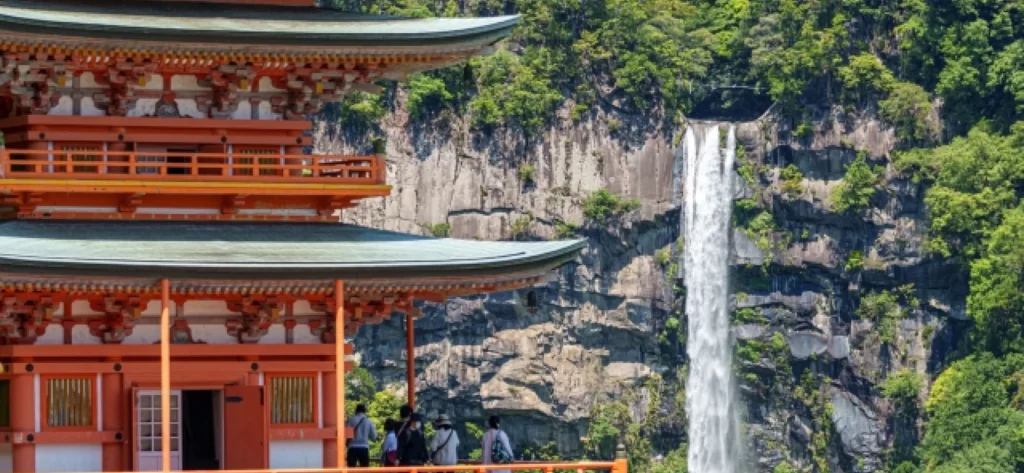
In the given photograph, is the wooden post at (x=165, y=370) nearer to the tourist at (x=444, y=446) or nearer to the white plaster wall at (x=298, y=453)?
the white plaster wall at (x=298, y=453)

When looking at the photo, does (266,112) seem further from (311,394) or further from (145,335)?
(311,394)

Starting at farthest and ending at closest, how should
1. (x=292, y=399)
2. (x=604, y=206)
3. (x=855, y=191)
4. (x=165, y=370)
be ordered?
1. (x=855, y=191)
2. (x=604, y=206)
3. (x=292, y=399)
4. (x=165, y=370)

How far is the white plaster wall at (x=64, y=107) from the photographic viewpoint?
4856 cm

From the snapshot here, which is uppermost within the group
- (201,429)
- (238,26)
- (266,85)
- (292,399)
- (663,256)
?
(238,26)

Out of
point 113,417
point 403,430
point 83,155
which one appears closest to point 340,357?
point 403,430

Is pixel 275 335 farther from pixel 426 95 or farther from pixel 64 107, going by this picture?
pixel 426 95

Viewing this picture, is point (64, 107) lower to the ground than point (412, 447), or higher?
higher

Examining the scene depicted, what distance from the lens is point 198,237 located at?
47.6 m

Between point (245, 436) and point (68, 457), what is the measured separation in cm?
254

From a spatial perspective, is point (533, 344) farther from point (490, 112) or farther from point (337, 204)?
point (337, 204)

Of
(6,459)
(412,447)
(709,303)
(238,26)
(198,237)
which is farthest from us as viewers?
→ (709,303)

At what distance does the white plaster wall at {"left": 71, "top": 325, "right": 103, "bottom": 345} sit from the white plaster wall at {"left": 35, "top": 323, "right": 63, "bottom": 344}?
20 centimetres

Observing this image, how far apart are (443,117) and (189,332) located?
238 feet

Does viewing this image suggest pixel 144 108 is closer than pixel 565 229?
Yes
